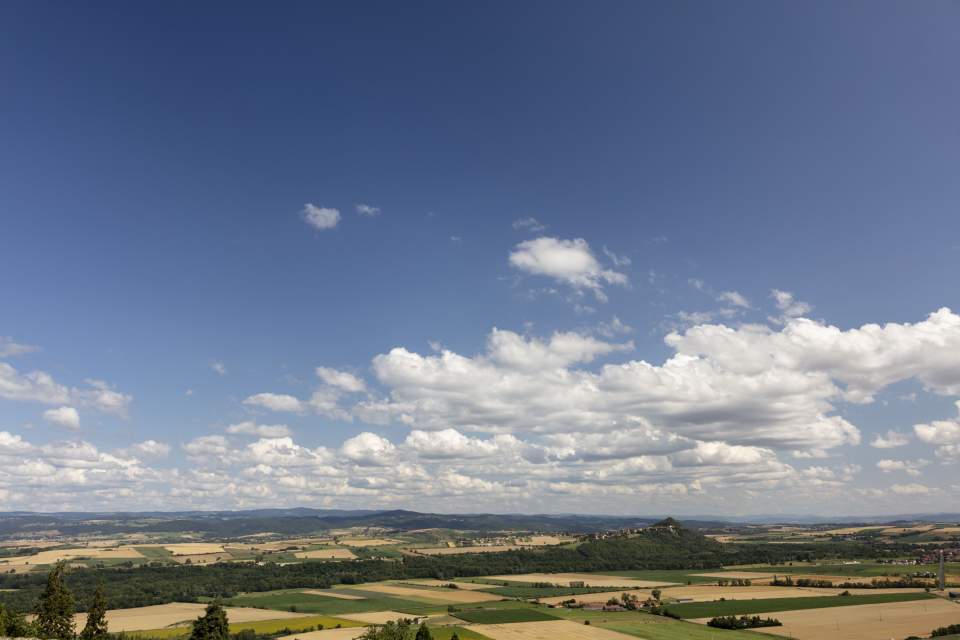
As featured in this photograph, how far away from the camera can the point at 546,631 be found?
401 feet

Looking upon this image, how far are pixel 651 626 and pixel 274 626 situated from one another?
75583 mm

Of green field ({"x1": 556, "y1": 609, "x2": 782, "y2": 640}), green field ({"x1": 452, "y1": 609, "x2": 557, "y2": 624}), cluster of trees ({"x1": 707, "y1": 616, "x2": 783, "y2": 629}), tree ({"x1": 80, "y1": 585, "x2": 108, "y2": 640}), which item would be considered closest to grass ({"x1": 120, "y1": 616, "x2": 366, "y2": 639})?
green field ({"x1": 452, "y1": 609, "x2": 557, "y2": 624})

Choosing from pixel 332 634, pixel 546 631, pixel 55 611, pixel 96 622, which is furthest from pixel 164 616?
pixel 546 631

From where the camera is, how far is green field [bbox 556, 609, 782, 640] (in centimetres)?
11681

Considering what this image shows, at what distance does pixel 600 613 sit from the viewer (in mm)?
150625

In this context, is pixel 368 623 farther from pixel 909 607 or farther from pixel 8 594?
pixel 8 594

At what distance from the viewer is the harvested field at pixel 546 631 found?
115 metres

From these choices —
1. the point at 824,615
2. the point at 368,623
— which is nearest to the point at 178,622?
the point at 368,623

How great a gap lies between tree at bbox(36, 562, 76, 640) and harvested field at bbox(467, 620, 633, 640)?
65.7 m

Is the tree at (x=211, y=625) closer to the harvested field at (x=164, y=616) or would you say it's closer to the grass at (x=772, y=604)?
the harvested field at (x=164, y=616)

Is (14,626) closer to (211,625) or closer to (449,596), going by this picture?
(211,625)

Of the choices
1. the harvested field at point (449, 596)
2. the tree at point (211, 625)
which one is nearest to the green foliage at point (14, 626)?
the tree at point (211, 625)

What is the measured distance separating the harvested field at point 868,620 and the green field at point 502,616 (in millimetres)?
34535

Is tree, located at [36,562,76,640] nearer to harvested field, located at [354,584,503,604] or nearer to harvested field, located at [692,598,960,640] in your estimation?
harvested field, located at [354,584,503,604]
